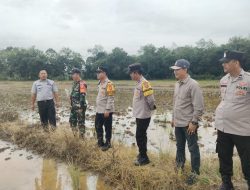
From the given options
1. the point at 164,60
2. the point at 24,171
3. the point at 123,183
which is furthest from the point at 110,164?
the point at 164,60

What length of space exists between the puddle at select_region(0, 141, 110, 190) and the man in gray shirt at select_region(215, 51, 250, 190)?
2.17m

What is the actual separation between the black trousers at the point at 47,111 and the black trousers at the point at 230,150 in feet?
16.4

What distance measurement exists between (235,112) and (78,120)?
418cm

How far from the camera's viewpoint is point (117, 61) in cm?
5228

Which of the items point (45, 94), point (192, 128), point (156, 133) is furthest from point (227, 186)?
point (45, 94)

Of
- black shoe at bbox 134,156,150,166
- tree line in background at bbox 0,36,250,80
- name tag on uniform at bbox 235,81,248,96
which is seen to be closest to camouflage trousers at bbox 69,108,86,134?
black shoe at bbox 134,156,150,166

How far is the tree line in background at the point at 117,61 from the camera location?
4547cm

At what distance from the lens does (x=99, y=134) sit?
684 centimetres

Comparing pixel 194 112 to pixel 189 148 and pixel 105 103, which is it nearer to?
pixel 189 148

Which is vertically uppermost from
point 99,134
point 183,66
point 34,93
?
point 183,66

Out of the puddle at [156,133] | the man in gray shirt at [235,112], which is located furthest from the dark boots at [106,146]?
the man in gray shirt at [235,112]

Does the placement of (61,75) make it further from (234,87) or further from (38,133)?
(234,87)

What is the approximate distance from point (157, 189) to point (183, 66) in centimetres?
177

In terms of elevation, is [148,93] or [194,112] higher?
[148,93]
